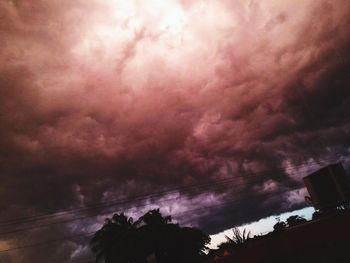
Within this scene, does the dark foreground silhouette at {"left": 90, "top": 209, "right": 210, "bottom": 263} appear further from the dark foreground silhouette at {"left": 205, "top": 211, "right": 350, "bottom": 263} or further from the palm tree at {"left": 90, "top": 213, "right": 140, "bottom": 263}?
the dark foreground silhouette at {"left": 205, "top": 211, "right": 350, "bottom": 263}

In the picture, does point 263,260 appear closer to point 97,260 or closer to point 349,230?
point 349,230

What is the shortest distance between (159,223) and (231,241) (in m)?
22.4

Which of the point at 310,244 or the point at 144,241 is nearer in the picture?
the point at 310,244

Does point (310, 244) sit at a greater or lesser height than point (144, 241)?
lesser

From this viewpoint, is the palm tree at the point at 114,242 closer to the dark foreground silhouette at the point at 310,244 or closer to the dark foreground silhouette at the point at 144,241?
the dark foreground silhouette at the point at 144,241

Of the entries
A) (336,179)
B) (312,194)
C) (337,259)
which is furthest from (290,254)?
(312,194)

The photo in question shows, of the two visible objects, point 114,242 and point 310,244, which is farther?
point 114,242

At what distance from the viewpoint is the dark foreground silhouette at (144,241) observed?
46.7 metres

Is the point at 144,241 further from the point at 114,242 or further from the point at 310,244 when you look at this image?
the point at 310,244

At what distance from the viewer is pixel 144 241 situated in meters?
46.7

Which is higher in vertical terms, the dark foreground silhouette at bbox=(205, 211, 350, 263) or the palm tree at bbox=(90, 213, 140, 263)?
the palm tree at bbox=(90, 213, 140, 263)

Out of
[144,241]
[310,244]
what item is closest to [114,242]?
[144,241]

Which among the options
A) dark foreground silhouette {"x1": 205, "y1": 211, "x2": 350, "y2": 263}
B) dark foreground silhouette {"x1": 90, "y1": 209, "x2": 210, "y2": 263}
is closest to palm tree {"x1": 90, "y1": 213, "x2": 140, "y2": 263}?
dark foreground silhouette {"x1": 90, "y1": 209, "x2": 210, "y2": 263}

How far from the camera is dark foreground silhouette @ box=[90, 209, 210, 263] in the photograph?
46719mm
